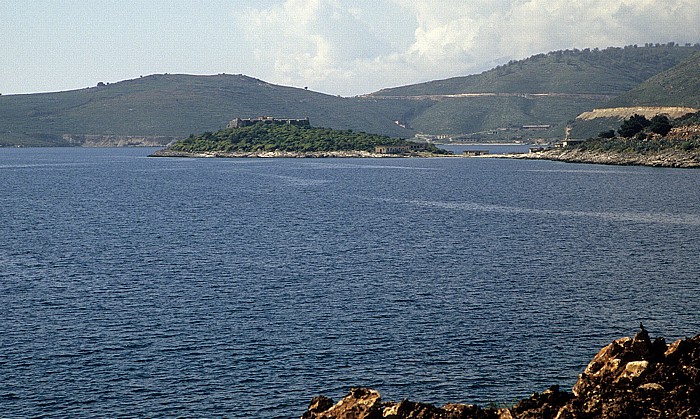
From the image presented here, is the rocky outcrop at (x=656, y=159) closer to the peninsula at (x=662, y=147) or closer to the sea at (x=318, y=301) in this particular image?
the peninsula at (x=662, y=147)

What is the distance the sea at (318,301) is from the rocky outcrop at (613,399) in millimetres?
11207

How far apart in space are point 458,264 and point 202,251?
2005 centimetres

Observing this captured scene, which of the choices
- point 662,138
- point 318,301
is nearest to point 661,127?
point 662,138

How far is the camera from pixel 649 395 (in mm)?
17469

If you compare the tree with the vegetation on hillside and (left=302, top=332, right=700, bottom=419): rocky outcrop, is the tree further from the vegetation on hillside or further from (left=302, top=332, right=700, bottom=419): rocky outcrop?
(left=302, top=332, right=700, bottom=419): rocky outcrop

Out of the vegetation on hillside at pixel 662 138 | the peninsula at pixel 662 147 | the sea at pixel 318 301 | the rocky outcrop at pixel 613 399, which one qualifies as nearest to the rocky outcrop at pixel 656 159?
the peninsula at pixel 662 147

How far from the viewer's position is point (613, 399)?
1742cm

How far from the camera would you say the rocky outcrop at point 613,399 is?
17133mm

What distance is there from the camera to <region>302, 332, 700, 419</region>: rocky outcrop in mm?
17133

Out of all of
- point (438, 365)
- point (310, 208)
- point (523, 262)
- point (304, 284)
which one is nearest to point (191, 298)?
point (304, 284)

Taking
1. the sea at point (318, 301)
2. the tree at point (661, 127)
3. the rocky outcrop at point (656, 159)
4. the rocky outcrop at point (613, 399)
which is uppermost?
the tree at point (661, 127)

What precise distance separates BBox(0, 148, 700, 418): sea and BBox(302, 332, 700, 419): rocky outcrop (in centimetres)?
1121

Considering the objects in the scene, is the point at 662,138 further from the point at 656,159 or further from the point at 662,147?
the point at 656,159

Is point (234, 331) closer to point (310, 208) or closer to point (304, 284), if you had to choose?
point (304, 284)
